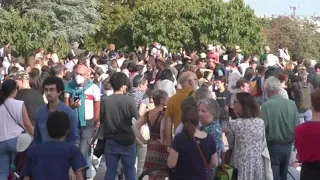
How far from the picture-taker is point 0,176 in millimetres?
9641

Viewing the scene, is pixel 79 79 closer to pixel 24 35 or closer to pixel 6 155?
pixel 6 155

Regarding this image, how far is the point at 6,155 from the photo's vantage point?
31.8 feet

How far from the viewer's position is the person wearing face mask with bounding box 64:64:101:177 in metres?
11.6

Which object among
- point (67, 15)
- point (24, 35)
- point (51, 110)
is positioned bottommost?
point (51, 110)

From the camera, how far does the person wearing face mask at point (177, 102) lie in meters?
9.56

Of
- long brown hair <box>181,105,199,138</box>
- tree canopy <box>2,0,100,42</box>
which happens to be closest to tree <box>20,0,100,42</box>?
tree canopy <box>2,0,100,42</box>

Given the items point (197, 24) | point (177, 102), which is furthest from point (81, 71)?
point (197, 24)

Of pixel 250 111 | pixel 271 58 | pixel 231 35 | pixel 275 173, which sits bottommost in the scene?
pixel 275 173

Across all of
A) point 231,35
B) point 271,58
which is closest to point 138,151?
point 271,58

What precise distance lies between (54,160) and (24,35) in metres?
30.8

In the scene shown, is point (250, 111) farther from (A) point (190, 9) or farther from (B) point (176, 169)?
(A) point (190, 9)

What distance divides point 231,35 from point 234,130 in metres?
36.7

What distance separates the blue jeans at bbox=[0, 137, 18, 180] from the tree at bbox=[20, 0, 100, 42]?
3707 cm

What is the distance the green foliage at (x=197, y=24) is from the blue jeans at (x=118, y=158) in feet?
112
